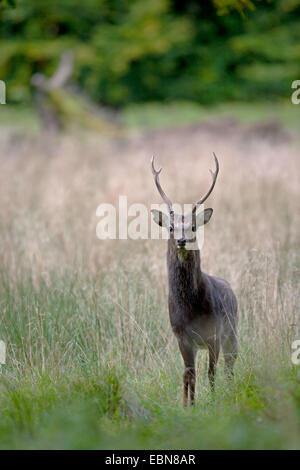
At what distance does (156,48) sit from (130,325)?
775 inches

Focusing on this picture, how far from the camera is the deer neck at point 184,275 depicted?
4902 millimetres

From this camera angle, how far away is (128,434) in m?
4.18

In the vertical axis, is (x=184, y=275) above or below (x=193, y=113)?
below

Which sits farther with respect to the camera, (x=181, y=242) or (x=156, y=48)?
(x=156, y=48)

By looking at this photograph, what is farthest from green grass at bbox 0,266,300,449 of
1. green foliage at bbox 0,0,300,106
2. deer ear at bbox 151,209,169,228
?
green foliage at bbox 0,0,300,106

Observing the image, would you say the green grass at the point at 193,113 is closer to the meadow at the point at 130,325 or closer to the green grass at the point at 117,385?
the meadow at the point at 130,325

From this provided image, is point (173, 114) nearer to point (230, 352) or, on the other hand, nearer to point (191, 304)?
point (230, 352)

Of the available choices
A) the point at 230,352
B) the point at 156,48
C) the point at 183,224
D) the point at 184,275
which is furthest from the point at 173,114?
the point at 183,224

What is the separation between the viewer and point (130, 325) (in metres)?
5.80

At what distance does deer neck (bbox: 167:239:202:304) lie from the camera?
4902mm

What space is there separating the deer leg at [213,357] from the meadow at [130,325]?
0.23 feet

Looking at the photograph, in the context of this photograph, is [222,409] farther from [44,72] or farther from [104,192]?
[44,72]

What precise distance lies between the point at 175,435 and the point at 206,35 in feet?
82.8

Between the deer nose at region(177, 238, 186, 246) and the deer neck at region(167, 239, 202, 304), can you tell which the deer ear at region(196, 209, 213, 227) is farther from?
the deer nose at region(177, 238, 186, 246)
